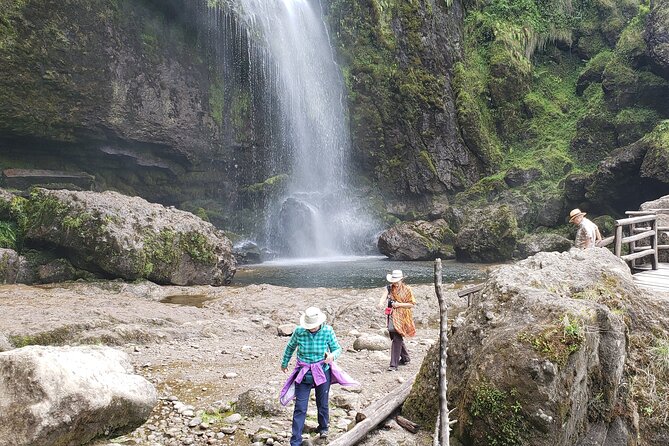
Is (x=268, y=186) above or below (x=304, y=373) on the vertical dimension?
above

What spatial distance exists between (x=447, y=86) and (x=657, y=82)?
12.3 meters

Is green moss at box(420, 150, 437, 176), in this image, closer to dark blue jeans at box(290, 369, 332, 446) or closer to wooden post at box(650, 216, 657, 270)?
wooden post at box(650, 216, 657, 270)

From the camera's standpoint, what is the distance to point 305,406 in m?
4.47

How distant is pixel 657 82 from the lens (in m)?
24.5

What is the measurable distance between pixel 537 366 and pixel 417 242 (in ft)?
66.1

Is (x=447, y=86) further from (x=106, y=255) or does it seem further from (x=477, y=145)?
(x=106, y=255)

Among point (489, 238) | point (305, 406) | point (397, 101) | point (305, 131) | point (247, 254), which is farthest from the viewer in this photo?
point (397, 101)

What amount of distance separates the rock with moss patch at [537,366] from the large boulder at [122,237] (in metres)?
11.6

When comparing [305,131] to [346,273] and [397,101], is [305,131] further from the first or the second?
[346,273]

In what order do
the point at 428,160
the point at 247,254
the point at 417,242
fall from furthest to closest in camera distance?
the point at 428,160 → the point at 247,254 → the point at 417,242

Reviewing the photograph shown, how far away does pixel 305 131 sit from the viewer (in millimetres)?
30234

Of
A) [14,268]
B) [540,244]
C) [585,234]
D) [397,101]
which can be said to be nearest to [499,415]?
[585,234]

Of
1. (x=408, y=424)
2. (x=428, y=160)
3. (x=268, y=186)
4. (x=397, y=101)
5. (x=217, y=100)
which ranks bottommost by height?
(x=408, y=424)

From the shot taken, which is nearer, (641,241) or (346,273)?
(641,241)
